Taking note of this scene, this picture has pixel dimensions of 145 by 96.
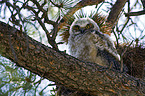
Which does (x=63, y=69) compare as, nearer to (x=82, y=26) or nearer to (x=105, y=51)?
(x=105, y=51)

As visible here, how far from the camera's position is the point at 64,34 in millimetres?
3682

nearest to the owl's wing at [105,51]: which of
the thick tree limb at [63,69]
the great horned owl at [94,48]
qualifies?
the great horned owl at [94,48]

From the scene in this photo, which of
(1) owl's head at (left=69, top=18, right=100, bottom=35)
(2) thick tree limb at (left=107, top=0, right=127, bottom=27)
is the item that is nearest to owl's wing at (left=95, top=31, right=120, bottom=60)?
(1) owl's head at (left=69, top=18, right=100, bottom=35)

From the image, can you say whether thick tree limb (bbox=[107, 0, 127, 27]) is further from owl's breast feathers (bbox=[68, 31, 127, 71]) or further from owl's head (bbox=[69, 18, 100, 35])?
owl's breast feathers (bbox=[68, 31, 127, 71])

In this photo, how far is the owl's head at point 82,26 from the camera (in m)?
3.36

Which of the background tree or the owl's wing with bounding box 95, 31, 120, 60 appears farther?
the owl's wing with bounding box 95, 31, 120, 60

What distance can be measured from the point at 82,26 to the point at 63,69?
1.72 meters

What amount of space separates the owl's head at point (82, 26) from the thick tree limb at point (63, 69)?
1.45 meters

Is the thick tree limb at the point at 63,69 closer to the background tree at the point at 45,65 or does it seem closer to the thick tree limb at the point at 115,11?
the background tree at the point at 45,65

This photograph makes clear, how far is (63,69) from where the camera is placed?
178 cm

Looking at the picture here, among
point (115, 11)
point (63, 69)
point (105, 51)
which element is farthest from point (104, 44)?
point (63, 69)

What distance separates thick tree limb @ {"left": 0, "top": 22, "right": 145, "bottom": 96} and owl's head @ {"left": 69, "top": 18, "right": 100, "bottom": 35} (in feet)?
4.74

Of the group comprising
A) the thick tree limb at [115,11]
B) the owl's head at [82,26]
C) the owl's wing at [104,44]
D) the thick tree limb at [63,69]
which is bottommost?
the thick tree limb at [63,69]

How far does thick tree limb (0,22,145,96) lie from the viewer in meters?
1.54
